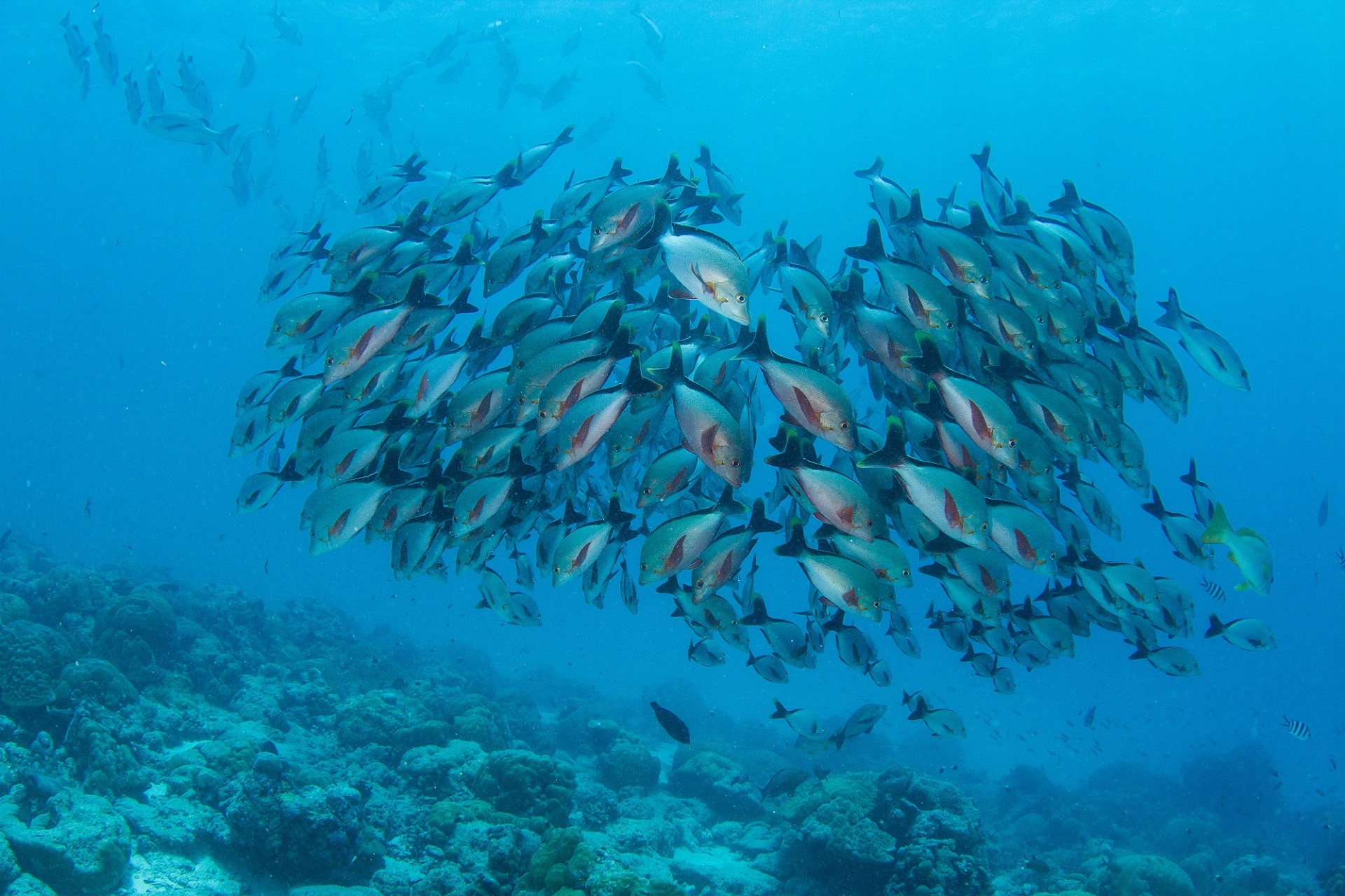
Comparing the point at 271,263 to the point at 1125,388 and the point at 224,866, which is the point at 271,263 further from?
the point at 1125,388

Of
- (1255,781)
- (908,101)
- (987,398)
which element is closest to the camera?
(987,398)

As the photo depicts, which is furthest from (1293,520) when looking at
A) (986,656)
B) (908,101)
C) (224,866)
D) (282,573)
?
(282,573)

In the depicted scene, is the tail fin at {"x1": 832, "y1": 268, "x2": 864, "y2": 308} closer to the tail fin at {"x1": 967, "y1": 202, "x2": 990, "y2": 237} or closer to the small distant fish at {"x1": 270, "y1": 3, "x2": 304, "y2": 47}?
the tail fin at {"x1": 967, "y1": 202, "x2": 990, "y2": 237}

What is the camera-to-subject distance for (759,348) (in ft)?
10.8

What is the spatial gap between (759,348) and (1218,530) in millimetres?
3985

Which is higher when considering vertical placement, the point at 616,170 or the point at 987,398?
the point at 616,170

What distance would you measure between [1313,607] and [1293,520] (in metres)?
9.54

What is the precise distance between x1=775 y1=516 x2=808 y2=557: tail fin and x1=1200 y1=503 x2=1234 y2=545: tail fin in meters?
3.33

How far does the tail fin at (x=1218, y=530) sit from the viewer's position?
4.75 meters

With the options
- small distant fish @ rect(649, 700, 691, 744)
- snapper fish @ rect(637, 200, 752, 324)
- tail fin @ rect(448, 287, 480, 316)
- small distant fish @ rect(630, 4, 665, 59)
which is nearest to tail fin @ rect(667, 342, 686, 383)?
snapper fish @ rect(637, 200, 752, 324)

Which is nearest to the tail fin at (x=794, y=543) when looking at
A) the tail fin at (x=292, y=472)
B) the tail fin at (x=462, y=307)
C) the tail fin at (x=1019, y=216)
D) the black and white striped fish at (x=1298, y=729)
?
the tail fin at (x=462, y=307)

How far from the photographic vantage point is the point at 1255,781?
64.9ft

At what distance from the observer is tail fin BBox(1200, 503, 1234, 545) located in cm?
475

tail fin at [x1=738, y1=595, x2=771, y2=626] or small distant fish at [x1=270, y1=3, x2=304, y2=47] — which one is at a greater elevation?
small distant fish at [x1=270, y1=3, x2=304, y2=47]
